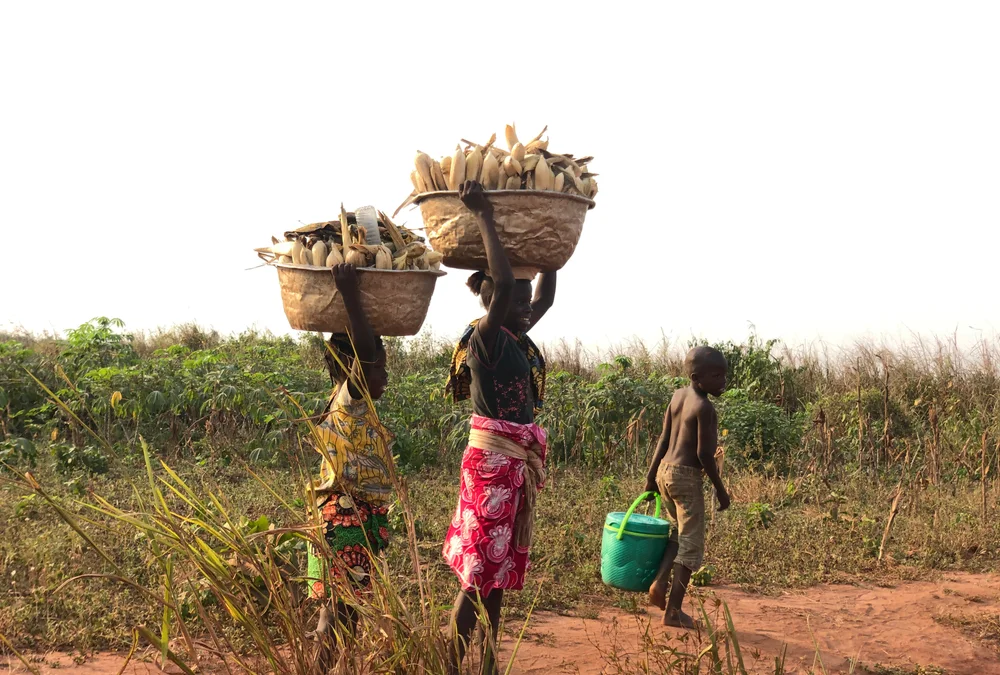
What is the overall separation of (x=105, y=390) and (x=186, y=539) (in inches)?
240

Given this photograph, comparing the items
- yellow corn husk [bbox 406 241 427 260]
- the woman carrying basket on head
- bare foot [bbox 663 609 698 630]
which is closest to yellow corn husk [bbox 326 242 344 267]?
yellow corn husk [bbox 406 241 427 260]

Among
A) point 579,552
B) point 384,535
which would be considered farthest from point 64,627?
point 579,552

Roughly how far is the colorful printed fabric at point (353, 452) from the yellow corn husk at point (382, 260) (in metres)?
0.43

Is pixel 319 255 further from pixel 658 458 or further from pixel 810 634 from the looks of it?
pixel 810 634

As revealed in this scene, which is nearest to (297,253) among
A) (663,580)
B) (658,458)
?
(658,458)

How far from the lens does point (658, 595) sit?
405 cm

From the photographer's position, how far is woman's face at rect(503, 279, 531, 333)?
3084 mm

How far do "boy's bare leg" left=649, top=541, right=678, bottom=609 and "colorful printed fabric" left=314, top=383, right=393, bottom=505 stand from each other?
155cm

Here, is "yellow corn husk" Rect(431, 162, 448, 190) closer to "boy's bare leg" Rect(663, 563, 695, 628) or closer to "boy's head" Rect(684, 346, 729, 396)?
"boy's head" Rect(684, 346, 729, 396)

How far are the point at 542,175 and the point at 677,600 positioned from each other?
2.10 metres

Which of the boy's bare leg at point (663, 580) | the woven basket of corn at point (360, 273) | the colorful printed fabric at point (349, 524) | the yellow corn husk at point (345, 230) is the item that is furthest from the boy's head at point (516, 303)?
the boy's bare leg at point (663, 580)

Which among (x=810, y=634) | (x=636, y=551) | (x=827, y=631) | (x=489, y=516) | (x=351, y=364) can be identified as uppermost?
(x=351, y=364)

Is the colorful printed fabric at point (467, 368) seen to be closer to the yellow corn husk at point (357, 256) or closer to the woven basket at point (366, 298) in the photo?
the woven basket at point (366, 298)

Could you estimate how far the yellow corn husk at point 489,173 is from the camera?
2.92 meters
